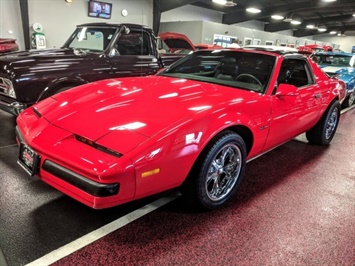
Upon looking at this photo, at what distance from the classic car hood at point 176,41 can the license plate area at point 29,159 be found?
5692 mm

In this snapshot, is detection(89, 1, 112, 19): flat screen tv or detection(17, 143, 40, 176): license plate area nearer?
Answer: detection(17, 143, 40, 176): license plate area

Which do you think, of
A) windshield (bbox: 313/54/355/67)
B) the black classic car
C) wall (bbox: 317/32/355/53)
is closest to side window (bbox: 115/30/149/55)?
the black classic car

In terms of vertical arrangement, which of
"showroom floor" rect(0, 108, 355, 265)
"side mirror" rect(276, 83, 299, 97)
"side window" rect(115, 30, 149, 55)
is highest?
"side window" rect(115, 30, 149, 55)

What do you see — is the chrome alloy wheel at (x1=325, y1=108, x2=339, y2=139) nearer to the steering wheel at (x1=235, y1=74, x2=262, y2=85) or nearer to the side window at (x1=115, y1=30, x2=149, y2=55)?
the steering wheel at (x1=235, y1=74, x2=262, y2=85)

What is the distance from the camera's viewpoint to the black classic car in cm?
344

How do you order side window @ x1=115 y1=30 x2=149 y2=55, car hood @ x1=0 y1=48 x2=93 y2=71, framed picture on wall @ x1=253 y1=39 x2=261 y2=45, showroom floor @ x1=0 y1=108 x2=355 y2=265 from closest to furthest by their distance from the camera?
showroom floor @ x1=0 y1=108 x2=355 y2=265, car hood @ x1=0 y1=48 x2=93 y2=71, side window @ x1=115 y1=30 x2=149 y2=55, framed picture on wall @ x1=253 y1=39 x2=261 y2=45


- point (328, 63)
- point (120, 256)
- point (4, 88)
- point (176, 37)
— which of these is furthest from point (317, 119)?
point (328, 63)

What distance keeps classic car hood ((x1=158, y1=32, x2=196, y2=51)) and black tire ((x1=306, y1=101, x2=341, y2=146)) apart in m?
3.99

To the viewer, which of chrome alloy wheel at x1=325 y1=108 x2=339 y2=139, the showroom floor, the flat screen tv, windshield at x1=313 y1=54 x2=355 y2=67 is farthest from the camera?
the flat screen tv

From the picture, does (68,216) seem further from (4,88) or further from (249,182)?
(4,88)

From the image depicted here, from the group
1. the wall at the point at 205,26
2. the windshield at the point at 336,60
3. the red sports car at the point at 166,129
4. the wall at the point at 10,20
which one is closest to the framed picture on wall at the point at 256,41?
the wall at the point at 205,26

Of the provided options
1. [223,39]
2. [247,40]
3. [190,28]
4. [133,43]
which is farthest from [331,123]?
[247,40]

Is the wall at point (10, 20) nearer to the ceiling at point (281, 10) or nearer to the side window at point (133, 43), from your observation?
the ceiling at point (281, 10)

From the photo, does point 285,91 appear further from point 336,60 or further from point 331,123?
point 336,60
